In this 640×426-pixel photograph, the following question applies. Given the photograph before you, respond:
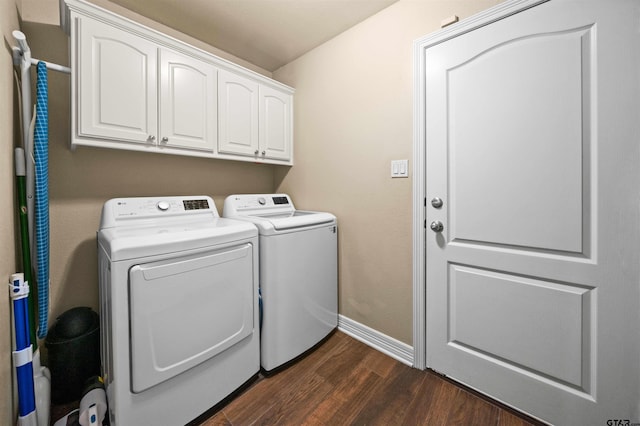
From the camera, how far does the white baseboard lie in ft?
5.41

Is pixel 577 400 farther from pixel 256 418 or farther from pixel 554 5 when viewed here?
pixel 554 5

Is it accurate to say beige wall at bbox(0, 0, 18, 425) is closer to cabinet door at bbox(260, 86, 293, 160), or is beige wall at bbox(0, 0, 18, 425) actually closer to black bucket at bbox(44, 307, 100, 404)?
black bucket at bbox(44, 307, 100, 404)

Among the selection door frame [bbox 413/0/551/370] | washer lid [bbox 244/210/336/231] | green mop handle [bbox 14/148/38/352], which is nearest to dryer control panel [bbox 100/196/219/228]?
green mop handle [bbox 14/148/38/352]

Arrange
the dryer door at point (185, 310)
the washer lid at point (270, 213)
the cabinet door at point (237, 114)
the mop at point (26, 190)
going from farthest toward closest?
the cabinet door at point (237, 114) → the washer lid at point (270, 213) → the mop at point (26, 190) → the dryer door at point (185, 310)

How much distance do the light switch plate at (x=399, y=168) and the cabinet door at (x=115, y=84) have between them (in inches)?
60.5

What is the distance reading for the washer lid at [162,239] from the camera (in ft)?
3.35

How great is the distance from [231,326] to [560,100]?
1.91 meters

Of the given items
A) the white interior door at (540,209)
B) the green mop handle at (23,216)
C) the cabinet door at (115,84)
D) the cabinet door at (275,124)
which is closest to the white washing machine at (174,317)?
the green mop handle at (23,216)

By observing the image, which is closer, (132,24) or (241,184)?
(132,24)

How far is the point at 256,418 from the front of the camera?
1.25m

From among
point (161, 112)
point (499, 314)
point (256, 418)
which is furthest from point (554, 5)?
point (256, 418)

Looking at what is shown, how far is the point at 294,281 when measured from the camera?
162 cm

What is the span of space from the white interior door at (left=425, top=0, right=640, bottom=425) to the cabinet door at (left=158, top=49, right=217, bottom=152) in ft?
4.80

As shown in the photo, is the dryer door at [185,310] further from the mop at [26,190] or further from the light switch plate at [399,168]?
the light switch plate at [399,168]
